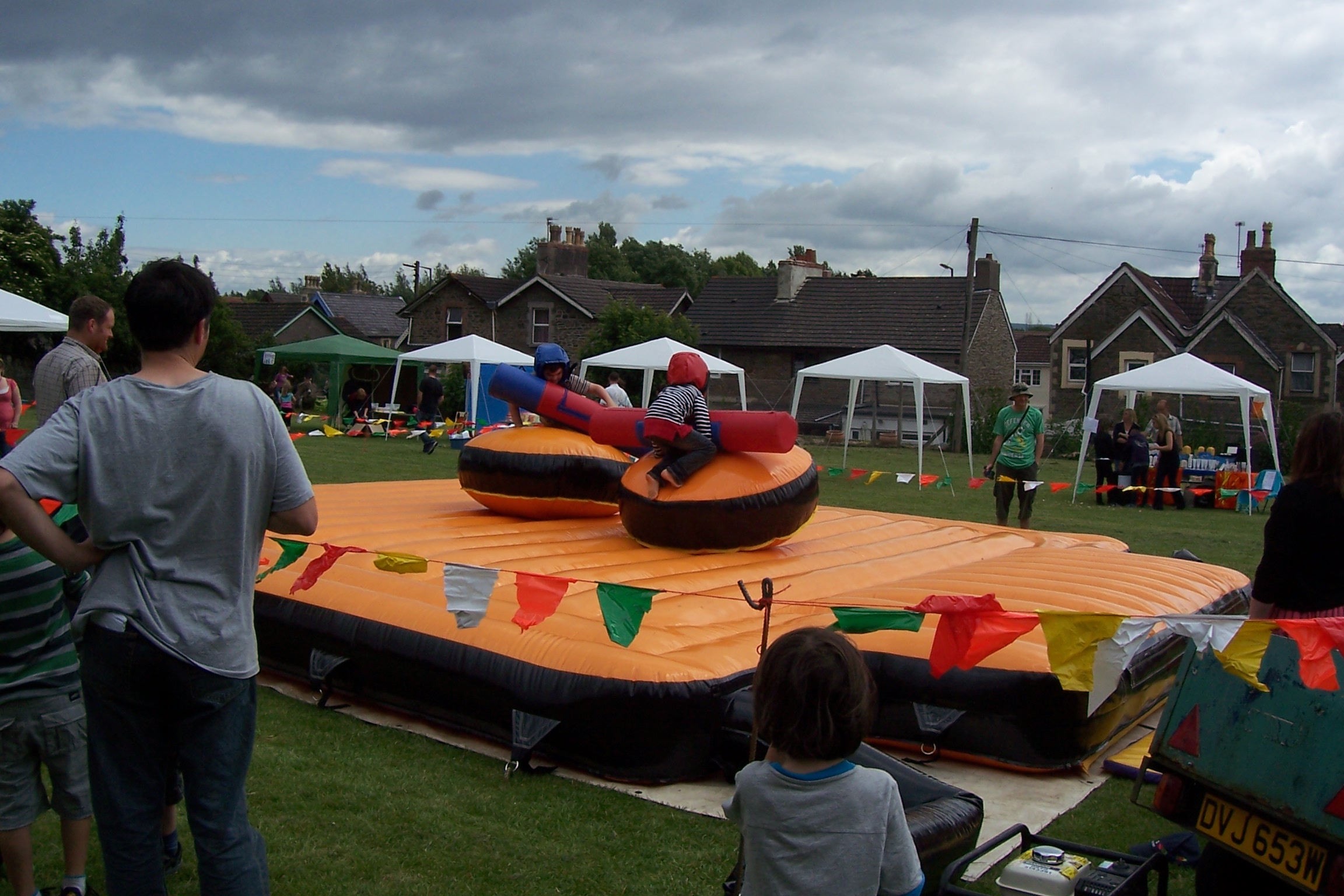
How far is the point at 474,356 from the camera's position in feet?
68.7

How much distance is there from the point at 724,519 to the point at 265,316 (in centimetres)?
4250

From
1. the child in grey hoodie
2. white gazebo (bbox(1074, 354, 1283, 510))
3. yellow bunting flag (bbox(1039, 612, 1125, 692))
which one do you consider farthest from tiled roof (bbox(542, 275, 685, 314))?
the child in grey hoodie

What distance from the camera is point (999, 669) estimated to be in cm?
462

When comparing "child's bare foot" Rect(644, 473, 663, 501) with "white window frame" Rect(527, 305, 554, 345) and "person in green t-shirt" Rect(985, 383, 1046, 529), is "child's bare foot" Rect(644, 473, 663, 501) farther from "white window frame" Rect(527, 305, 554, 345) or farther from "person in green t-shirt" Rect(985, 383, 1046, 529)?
"white window frame" Rect(527, 305, 554, 345)

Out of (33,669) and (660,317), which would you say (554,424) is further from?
(660,317)

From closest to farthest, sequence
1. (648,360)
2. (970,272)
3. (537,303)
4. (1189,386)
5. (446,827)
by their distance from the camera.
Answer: (446,827) < (1189,386) < (648,360) < (970,272) < (537,303)

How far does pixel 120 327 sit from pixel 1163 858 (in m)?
27.7

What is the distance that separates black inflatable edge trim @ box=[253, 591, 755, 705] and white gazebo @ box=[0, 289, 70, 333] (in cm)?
592

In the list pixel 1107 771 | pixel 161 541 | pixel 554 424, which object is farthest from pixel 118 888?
pixel 554 424

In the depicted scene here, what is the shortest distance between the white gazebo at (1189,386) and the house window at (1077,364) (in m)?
17.7

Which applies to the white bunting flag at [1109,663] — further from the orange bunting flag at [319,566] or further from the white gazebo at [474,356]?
the white gazebo at [474,356]

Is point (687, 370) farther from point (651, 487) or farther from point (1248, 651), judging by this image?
point (1248, 651)

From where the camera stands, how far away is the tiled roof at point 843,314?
109 feet

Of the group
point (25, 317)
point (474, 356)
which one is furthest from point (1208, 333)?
point (25, 317)
